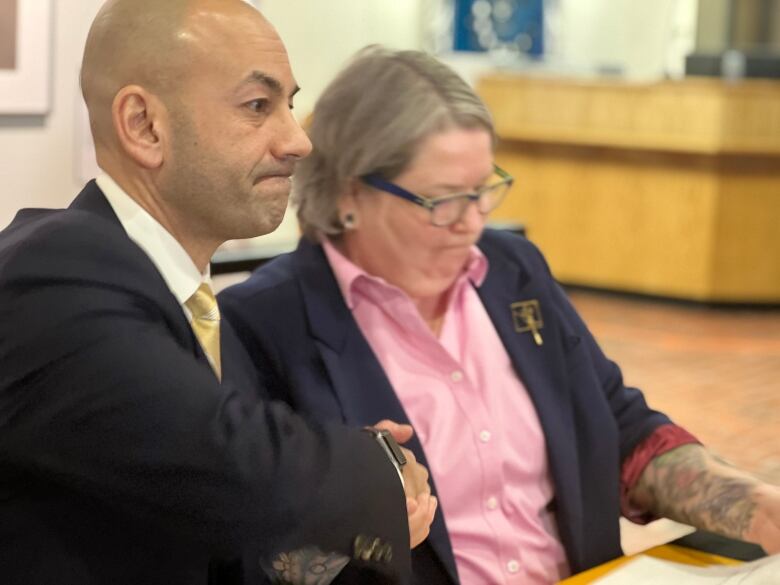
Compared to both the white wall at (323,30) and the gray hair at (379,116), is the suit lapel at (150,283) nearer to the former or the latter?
the gray hair at (379,116)

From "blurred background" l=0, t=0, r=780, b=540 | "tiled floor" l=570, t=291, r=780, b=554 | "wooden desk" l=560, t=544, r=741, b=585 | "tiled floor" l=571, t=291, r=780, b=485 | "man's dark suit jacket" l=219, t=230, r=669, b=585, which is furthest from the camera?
"blurred background" l=0, t=0, r=780, b=540

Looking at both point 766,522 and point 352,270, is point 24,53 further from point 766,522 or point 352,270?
point 766,522

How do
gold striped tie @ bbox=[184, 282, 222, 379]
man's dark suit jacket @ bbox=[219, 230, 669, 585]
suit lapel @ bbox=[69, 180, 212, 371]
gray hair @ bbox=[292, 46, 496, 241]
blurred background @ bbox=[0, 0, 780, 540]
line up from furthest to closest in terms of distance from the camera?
blurred background @ bbox=[0, 0, 780, 540] < gray hair @ bbox=[292, 46, 496, 241] < man's dark suit jacket @ bbox=[219, 230, 669, 585] < gold striped tie @ bbox=[184, 282, 222, 379] < suit lapel @ bbox=[69, 180, 212, 371]

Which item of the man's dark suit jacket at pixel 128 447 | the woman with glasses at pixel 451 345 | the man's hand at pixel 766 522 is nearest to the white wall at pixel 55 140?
the woman with glasses at pixel 451 345

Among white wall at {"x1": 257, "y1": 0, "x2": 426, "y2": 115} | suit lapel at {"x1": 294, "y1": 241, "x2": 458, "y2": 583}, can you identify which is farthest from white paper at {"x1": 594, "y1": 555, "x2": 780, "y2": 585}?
white wall at {"x1": 257, "y1": 0, "x2": 426, "y2": 115}

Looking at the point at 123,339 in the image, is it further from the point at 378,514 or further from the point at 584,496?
the point at 584,496

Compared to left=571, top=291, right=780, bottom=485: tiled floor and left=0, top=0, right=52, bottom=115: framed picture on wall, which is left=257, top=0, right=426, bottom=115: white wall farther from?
left=0, top=0, right=52, bottom=115: framed picture on wall

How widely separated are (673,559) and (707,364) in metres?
5.43

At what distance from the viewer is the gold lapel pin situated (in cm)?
212

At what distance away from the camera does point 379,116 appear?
81.4 inches

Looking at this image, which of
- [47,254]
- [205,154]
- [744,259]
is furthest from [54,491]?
[744,259]

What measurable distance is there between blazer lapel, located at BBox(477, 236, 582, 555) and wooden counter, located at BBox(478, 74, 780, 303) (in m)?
6.29

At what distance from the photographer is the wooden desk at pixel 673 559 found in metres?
1.82

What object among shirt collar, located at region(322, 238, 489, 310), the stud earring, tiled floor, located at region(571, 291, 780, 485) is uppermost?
the stud earring
